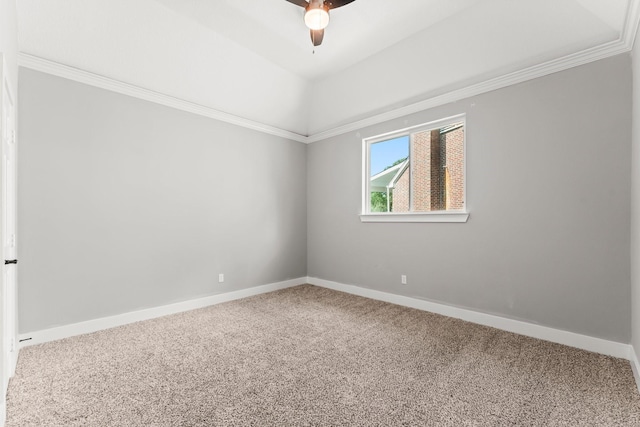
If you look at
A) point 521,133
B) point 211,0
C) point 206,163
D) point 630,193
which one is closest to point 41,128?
point 206,163

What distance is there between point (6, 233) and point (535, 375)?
3.86m

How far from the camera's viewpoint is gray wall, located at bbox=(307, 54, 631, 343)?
245 cm

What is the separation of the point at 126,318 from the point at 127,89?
2.45 m

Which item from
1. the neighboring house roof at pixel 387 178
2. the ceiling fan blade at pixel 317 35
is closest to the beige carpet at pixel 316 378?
the neighboring house roof at pixel 387 178

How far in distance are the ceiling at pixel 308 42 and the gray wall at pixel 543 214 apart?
352 mm

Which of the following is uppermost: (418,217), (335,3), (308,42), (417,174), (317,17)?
(308,42)

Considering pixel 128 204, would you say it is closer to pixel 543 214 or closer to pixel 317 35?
pixel 317 35

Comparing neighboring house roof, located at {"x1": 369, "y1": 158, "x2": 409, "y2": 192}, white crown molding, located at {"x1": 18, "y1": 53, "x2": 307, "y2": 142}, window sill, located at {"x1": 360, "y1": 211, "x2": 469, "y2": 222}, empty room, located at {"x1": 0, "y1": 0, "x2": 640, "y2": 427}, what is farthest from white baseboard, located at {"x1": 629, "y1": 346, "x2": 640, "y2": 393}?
white crown molding, located at {"x1": 18, "y1": 53, "x2": 307, "y2": 142}

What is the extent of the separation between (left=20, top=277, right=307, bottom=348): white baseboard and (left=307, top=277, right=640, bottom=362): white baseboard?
68.8 inches

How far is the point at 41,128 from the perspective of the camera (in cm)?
271

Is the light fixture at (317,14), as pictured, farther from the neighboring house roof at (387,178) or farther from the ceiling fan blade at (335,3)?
the neighboring house roof at (387,178)

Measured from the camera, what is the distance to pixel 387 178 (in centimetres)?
428

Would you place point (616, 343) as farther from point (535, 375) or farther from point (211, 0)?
point (211, 0)

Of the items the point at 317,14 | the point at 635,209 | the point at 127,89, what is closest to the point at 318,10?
the point at 317,14
